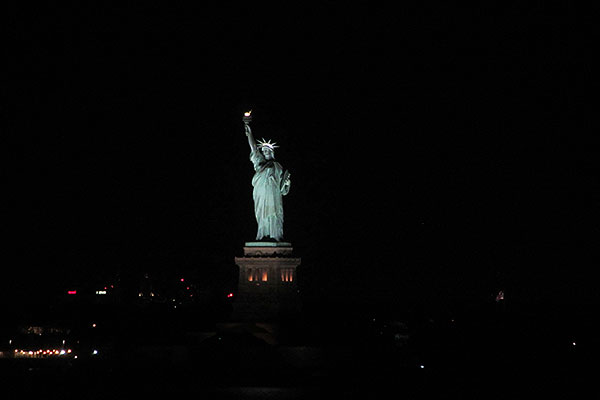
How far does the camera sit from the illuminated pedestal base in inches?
1283

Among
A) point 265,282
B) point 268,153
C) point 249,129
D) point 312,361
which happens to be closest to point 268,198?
point 268,153

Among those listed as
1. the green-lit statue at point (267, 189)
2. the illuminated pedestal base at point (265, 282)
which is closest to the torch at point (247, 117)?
the green-lit statue at point (267, 189)

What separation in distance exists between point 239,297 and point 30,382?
11.4 metres

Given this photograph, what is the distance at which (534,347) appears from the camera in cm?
3167

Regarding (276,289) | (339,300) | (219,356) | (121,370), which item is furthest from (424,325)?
(121,370)

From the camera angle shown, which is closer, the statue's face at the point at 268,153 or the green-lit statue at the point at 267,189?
the green-lit statue at the point at 267,189

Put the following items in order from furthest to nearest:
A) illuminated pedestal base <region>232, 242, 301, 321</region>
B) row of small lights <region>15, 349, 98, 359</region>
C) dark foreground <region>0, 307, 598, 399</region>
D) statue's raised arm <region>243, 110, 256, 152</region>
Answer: row of small lights <region>15, 349, 98, 359</region>, statue's raised arm <region>243, 110, 256, 152</region>, illuminated pedestal base <region>232, 242, 301, 321</region>, dark foreground <region>0, 307, 598, 399</region>

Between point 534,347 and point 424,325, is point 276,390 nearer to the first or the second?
point 534,347

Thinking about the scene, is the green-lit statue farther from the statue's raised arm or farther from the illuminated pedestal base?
the illuminated pedestal base

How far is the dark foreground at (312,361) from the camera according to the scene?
22.5 m

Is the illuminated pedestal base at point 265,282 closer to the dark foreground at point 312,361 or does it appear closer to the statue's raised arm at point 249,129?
the dark foreground at point 312,361

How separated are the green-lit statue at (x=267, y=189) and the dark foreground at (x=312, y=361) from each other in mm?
3891

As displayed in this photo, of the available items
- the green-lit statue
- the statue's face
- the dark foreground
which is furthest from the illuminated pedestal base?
the statue's face

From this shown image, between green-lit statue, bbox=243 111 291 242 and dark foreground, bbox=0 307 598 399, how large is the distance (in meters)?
3.89
